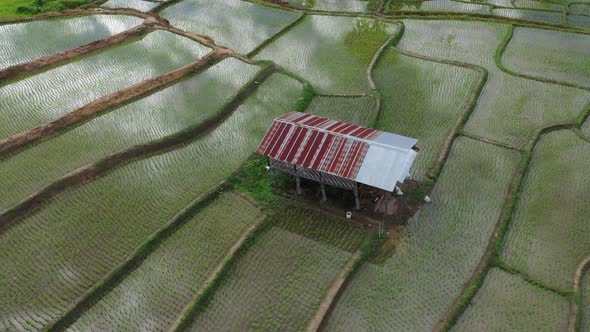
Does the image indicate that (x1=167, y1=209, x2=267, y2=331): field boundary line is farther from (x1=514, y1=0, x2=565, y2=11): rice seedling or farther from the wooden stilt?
(x1=514, y1=0, x2=565, y2=11): rice seedling

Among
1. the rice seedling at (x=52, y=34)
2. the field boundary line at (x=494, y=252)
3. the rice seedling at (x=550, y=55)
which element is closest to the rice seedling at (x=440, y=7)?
the rice seedling at (x=550, y=55)

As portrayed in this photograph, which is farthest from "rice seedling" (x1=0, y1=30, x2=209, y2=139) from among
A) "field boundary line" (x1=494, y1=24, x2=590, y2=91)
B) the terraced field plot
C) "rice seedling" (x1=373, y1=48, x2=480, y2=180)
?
"field boundary line" (x1=494, y1=24, x2=590, y2=91)

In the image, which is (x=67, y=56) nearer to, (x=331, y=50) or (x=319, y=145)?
(x=331, y=50)

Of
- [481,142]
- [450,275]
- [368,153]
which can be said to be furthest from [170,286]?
[481,142]

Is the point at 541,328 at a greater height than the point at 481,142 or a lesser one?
lesser

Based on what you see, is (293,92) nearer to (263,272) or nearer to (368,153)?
(368,153)

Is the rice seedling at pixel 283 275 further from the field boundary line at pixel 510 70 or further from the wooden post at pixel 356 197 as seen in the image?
the field boundary line at pixel 510 70

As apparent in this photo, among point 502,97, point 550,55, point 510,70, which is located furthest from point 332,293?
point 550,55
